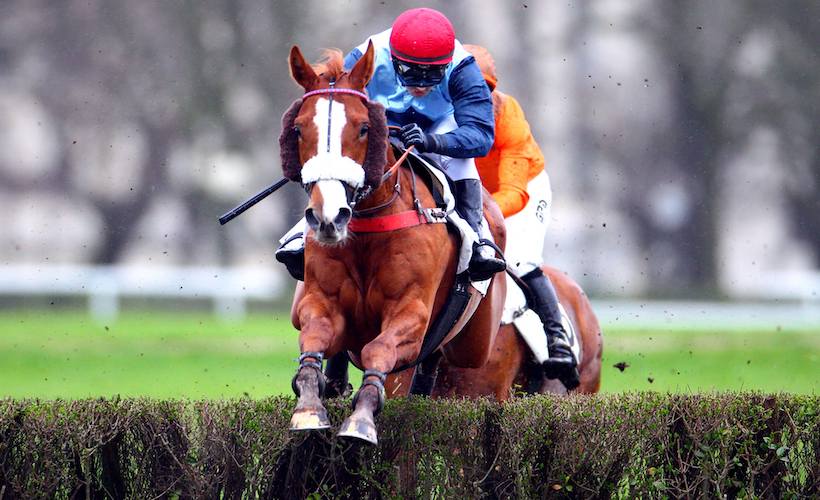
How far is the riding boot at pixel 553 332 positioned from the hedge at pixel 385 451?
205 cm

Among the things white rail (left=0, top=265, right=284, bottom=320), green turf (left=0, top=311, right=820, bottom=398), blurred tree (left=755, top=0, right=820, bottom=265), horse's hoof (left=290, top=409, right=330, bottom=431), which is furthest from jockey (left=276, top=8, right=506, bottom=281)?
blurred tree (left=755, top=0, right=820, bottom=265)

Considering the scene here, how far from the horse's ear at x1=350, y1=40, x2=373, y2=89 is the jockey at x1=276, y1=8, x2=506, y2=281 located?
0.39 meters

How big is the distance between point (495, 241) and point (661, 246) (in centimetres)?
1836

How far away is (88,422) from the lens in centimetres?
475

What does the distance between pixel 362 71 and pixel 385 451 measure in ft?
4.49

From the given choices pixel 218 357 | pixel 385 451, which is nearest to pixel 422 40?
pixel 385 451

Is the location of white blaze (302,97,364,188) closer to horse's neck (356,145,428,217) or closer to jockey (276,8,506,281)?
horse's neck (356,145,428,217)

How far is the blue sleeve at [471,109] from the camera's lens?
18.1ft

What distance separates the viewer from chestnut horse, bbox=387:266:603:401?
21.7ft

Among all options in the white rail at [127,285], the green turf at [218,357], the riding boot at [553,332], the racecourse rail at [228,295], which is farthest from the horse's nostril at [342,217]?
the white rail at [127,285]

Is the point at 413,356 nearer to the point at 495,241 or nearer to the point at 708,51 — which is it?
the point at 495,241

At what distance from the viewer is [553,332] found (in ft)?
23.5

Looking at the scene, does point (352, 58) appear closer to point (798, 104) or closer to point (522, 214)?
point (522, 214)

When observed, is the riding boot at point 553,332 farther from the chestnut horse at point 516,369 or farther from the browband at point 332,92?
the browband at point 332,92
